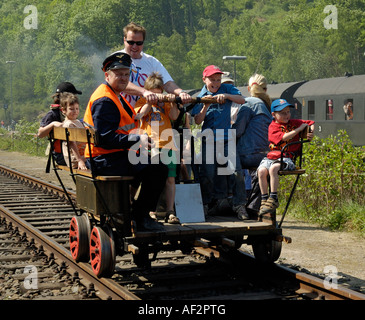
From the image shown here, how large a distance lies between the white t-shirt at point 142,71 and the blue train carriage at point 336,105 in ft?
51.2

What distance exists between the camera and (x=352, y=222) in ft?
29.3

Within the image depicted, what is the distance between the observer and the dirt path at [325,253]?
21.6 feet

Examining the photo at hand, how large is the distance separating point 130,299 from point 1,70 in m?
93.0

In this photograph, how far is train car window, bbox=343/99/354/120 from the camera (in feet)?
72.5

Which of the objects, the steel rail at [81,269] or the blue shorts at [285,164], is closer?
the steel rail at [81,269]

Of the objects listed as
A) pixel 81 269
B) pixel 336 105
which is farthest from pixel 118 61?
pixel 336 105

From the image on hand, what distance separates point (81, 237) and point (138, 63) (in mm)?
1974

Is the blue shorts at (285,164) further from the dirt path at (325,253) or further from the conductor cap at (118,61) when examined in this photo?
the conductor cap at (118,61)

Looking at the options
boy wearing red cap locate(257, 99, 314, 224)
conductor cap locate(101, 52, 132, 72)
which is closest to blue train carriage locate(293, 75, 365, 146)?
boy wearing red cap locate(257, 99, 314, 224)

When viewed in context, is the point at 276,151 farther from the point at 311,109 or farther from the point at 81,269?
the point at 311,109

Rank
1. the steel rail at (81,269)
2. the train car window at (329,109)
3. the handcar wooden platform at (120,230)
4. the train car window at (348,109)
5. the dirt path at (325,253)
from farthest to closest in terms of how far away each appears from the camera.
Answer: the train car window at (329,109), the train car window at (348,109), the dirt path at (325,253), the handcar wooden platform at (120,230), the steel rail at (81,269)

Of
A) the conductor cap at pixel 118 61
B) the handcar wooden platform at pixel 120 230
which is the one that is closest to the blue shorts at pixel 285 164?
the handcar wooden platform at pixel 120 230

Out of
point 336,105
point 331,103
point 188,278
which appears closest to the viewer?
point 188,278

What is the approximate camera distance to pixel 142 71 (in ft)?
21.4
